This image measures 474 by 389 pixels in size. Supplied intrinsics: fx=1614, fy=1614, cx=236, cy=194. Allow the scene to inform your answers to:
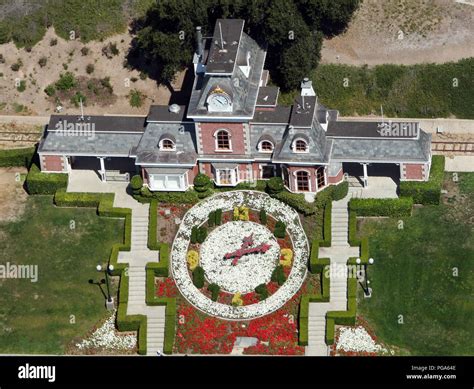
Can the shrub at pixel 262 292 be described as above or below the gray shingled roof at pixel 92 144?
below

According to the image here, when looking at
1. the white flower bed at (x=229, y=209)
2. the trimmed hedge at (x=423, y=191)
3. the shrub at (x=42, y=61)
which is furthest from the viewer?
the shrub at (x=42, y=61)

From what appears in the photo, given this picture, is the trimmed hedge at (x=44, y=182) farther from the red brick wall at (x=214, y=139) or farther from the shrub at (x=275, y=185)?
the shrub at (x=275, y=185)

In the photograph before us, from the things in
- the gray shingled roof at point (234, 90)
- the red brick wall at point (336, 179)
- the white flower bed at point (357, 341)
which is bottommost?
the white flower bed at point (357, 341)

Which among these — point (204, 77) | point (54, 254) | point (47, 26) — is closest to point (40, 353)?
point (54, 254)

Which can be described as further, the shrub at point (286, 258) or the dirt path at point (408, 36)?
the dirt path at point (408, 36)

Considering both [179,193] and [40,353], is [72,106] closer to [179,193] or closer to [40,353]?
[179,193]

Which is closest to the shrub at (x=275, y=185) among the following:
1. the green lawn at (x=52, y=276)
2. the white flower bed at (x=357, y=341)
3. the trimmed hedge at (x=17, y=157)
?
the green lawn at (x=52, y=276)

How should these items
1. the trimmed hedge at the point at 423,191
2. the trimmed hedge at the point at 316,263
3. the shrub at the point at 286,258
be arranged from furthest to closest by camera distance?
1. the trimmed hedge at the point at 423,191
2. the shrub at the point at 286,258
3. the trimmed hedge at the point at 316,263

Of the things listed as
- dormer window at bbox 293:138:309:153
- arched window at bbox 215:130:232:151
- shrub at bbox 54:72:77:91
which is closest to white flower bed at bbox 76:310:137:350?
arched window at bbox 215:130:232:151
